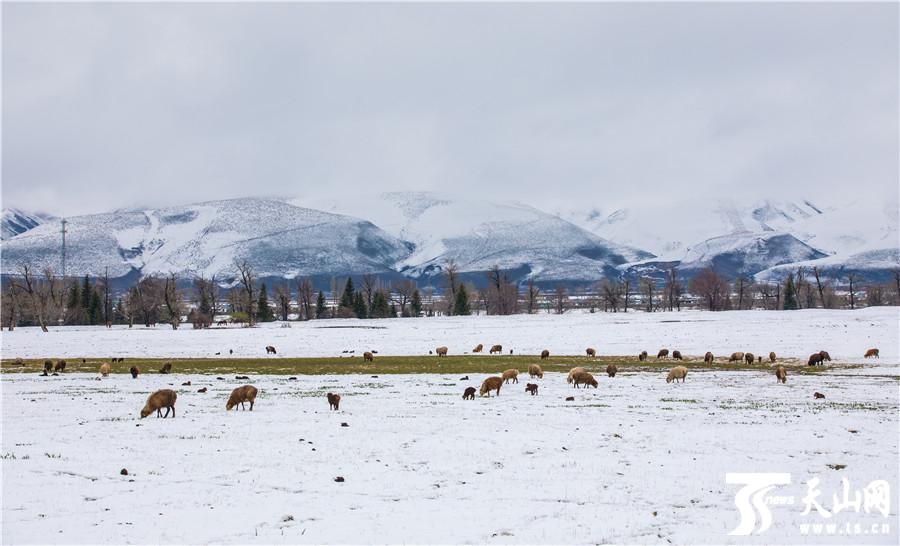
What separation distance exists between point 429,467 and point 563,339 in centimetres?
5699

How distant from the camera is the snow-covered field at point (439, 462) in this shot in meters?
10.7

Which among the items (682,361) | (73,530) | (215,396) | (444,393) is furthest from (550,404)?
(682,361)

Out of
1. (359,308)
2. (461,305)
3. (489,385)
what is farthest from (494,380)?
(359,308)

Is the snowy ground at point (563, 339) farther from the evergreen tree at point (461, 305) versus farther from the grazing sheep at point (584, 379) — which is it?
the evergreen tree at point (461, 305)

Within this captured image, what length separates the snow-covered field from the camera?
10727 millimetres

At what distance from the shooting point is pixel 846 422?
2025cm

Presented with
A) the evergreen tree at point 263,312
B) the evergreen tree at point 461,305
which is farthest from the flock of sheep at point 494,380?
the evergreen tree at point 263,312

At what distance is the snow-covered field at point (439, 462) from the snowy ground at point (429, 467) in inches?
2.3

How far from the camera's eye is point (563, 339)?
70250 millimetres

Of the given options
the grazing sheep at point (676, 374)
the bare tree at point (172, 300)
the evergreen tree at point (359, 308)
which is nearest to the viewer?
the grazing sheep at point (676, 374)

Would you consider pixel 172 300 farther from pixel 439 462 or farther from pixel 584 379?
pixel 439 462

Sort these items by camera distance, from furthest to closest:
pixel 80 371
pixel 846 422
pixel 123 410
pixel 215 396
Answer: pixel 80 371
pixel 215 396
pixel 123 410
pixel 846 422

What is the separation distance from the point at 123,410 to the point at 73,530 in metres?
13.5

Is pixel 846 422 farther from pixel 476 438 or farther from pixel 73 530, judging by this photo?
pixel 73 530
